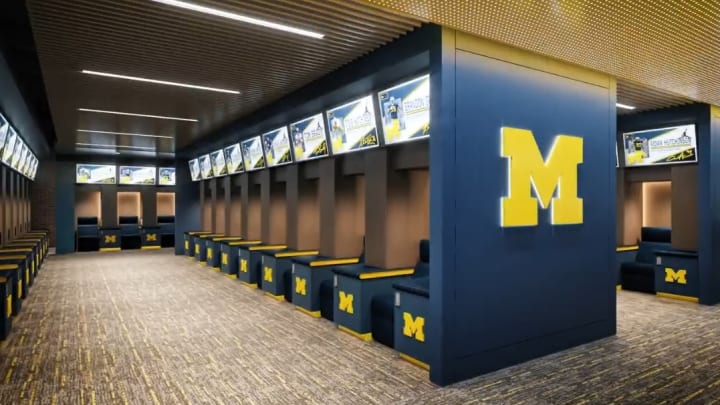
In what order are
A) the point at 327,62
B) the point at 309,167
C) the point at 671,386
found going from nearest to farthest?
the point at 671,386, the point at 327,62, the point at 309,167

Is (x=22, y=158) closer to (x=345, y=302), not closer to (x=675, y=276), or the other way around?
(x=345, y=302)

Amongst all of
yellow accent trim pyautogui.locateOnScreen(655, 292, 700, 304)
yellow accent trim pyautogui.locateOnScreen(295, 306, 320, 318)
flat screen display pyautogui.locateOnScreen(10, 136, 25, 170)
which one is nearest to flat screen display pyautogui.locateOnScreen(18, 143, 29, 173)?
flat screen display pyautogui.locateOnScreen(10, 136, 25, 170)

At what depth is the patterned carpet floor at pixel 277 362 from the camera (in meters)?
3.62

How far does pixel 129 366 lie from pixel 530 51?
197 inches

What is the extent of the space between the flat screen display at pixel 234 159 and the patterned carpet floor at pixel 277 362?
3.65 meters

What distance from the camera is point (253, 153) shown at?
9.09 m

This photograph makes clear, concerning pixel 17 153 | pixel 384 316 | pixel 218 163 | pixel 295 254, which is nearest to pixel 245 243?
pixel 295 254

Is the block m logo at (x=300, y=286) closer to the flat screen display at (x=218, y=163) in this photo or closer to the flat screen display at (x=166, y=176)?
the flat screen display at (x=218, y=163)

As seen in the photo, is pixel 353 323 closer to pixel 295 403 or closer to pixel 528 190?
pixel 295 403

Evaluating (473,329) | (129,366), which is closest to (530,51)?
(473,329)

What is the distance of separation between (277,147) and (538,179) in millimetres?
4867

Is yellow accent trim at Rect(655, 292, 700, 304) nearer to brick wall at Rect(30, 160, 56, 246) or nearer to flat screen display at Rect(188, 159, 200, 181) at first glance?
flat screen display at Rect(188, 159, 200, 181)

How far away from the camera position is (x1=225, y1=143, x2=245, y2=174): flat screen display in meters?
9.78

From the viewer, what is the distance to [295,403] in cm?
348
